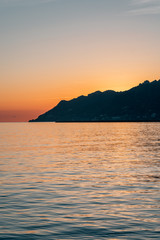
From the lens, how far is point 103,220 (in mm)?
17359

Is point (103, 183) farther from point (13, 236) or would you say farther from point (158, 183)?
point (13, 236)

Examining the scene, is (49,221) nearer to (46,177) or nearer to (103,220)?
(103,220)

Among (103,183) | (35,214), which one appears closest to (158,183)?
(103,183)

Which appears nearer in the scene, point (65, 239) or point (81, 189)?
point (65, 239)

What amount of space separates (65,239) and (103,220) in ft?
11.4

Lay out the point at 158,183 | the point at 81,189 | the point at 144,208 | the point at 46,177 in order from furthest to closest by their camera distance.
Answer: the point at 46,177, the point at 158,183, the point at 81,189, the point at 144,208

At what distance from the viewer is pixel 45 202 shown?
21531mm

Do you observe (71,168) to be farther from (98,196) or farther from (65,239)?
(65,239)

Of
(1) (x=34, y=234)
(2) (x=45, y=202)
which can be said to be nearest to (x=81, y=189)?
(2) (x=45, y=202)

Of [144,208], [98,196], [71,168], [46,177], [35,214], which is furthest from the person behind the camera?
[71,168]

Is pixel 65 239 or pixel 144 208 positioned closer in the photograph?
pixel 65 239

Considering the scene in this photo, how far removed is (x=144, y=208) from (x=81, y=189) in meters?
7.07

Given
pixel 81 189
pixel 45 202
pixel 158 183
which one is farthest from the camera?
pixel 158 183

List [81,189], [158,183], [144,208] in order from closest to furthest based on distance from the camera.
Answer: [144,208] → [81,189] → [158,183]
